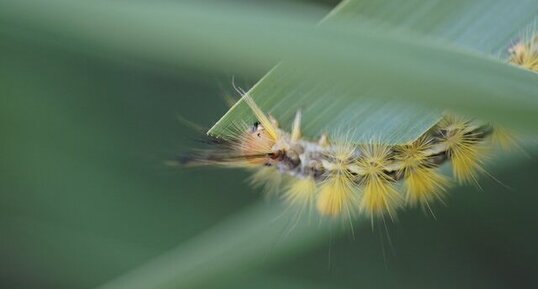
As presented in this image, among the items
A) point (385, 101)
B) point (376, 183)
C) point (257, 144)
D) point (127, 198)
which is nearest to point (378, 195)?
point (376, 183)

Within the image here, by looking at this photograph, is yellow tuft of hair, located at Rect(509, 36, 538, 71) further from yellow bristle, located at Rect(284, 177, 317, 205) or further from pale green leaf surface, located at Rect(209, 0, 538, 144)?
yellow bristle, located at Rect(284, 177, 317, 205)

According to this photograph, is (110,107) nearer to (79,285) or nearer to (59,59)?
(59,59)

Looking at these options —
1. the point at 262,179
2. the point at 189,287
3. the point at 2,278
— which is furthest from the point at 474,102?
the point at 2,278

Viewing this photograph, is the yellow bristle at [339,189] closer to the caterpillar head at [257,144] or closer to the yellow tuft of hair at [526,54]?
the caterpillar head at [257,144]

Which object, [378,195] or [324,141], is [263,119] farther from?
[378,195]

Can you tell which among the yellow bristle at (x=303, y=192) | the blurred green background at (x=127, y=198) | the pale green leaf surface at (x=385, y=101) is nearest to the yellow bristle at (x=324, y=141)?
the yellow bristle at (x=303, y=192)

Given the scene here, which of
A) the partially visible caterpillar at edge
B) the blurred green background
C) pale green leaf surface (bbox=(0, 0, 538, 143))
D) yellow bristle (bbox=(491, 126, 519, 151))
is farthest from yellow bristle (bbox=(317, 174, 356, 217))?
pale green leaf surface (bbox=(0, 0, 538, 143))

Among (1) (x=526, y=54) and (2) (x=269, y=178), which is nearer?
(1) (x=526, y=54)
